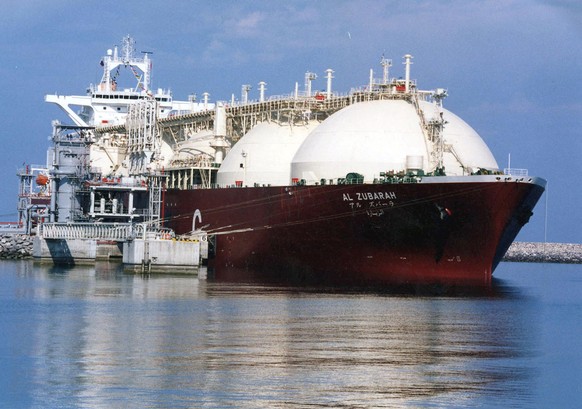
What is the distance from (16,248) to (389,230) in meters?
36.3

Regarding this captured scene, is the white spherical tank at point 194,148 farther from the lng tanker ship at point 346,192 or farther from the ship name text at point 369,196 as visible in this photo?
the ship name text at point 369,196

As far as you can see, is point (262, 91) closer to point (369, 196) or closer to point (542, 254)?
point (369, 196)

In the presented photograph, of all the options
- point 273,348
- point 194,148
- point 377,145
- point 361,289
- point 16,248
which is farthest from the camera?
point 16,248

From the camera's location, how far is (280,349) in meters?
30.2

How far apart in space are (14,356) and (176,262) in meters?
28.0

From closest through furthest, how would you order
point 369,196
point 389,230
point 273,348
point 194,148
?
point 273,348, point 389,230, point 369,196, point 194,148

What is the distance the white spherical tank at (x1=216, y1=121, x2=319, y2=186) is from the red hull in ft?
9.17

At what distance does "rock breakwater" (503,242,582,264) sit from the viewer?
4779 inches

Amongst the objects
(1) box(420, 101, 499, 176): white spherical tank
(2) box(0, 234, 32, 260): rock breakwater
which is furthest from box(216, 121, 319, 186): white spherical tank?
(2) box(0, 234, 32, 260): rock breakwater

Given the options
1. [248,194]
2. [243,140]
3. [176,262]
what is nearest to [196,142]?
[243,140]

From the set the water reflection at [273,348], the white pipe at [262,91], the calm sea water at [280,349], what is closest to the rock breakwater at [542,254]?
the white pipe at [262,91]

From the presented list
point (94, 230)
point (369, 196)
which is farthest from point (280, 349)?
point (94, 230)

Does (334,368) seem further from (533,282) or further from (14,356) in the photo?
(533,282)

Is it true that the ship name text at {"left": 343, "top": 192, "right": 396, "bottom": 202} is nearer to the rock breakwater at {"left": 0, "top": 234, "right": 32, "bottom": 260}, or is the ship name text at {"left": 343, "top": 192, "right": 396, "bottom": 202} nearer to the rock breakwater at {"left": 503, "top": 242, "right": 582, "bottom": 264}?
the rock breakwater at {"left": 0, "top": 234, "right": 32, "bottom": 260}
